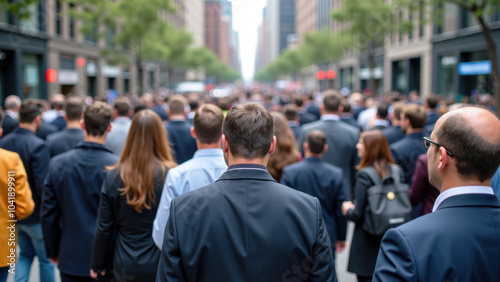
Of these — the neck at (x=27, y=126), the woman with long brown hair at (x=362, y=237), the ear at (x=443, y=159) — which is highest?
the ear at (x=443, y=159)

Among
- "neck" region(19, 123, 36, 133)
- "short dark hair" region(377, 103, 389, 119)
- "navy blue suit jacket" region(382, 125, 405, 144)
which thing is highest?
"short dark hair" region(377, 103, 389, 119)

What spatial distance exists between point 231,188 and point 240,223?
6.7 inches

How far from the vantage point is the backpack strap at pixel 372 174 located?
14.5 feet

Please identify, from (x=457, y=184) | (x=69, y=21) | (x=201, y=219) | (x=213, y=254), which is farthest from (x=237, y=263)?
(x=69, y=21)

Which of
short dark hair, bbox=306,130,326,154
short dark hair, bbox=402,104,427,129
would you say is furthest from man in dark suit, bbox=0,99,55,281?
short dark hair, bbox=402,104,427,129

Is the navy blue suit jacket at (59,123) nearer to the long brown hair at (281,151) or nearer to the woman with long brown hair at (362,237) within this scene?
the long brown hair at (281,151)

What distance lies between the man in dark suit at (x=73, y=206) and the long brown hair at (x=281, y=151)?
2.20 m

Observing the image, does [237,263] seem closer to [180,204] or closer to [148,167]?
[180,204]

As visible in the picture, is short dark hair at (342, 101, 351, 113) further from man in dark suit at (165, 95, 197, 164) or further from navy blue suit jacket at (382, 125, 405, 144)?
Result: man in dark suit at (165, 95, 197, 164)

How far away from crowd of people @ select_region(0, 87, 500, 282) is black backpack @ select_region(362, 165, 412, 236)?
15 cm

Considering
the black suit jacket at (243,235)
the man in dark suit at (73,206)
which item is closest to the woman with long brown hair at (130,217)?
the man in dark suit at (73,206)

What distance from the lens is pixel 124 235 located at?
3.62 meters

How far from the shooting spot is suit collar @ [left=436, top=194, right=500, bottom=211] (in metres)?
1.97

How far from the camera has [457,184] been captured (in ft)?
6.64
